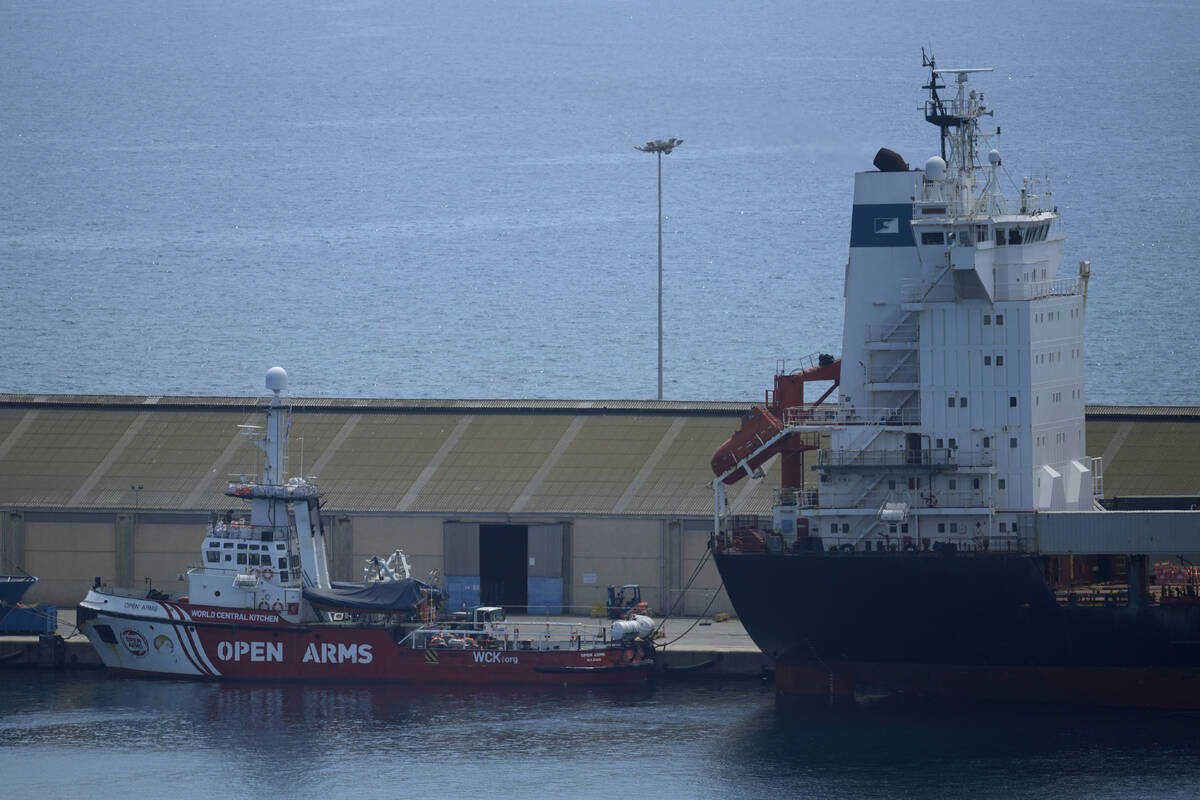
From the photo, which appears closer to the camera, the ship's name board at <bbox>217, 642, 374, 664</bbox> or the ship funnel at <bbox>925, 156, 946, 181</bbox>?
the ship funnel at <bbox>925, 156, 946, 181</bbox>

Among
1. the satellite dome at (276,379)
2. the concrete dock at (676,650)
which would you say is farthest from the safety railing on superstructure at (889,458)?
the satellite dome at (276,379)

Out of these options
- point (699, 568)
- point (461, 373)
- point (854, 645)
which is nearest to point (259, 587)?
point (699, 568)

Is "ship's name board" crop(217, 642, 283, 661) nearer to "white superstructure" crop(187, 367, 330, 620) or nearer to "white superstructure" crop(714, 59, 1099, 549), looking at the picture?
"white superstructure" crop(187, 367, 330, 620)

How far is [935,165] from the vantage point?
61.9 meters

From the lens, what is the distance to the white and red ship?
63.3 m

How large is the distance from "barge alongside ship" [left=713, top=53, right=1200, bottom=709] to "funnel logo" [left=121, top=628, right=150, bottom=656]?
1734cm

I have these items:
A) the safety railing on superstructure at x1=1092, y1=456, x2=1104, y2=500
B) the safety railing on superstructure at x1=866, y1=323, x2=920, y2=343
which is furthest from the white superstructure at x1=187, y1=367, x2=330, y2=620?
the safety railing on superstructure at x1=1092, y1=456, x2=1104, y2=500

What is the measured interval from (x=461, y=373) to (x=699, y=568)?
98.5 metres

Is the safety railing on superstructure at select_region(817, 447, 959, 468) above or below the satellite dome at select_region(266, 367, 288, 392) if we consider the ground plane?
below

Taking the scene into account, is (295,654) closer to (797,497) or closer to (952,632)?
(797,497)

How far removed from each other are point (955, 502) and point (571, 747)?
1267 centimetres

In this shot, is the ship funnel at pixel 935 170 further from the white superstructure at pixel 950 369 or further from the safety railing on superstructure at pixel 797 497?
the safety railing on superstructure at pixel 797 497

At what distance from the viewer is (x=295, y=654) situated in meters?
64.6

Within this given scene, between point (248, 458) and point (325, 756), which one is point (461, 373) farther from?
point (325, 756)
